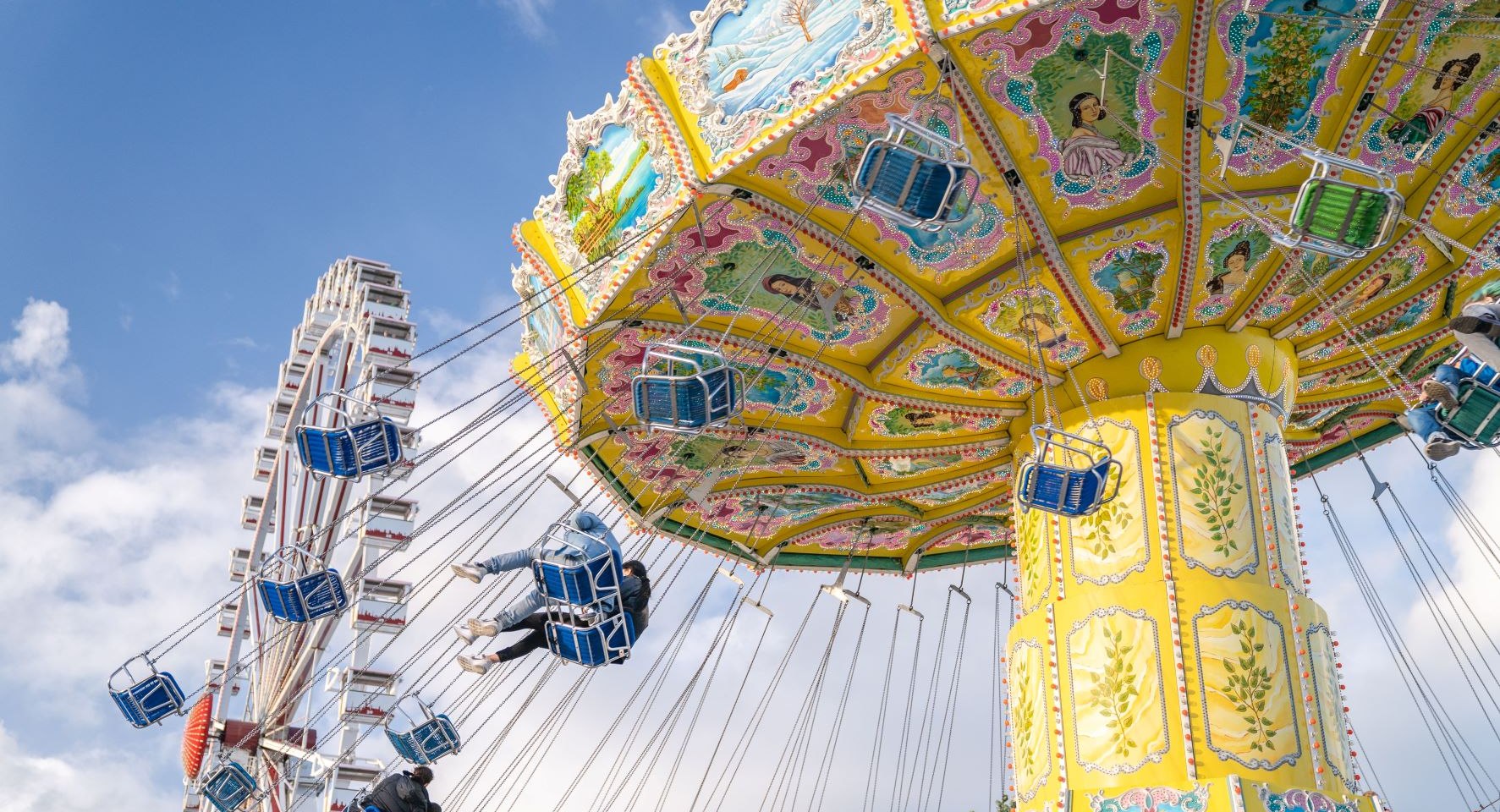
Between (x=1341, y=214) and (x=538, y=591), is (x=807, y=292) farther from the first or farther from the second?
(x=1341, y=214)

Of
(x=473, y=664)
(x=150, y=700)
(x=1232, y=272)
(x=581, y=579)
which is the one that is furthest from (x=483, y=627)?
(x=1232, y=272)

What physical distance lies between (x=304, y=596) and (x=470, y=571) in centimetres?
217

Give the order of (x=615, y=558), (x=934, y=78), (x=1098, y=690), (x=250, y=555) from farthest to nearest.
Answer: (x=250, y=555) → (x=1098, y=690) → (x=615, y=558) → (x=934, y=78)

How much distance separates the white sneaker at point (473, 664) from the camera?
33.6ft

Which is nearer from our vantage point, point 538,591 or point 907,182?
point 907,182

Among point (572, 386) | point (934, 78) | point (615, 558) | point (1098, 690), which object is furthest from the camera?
point (572, 386)

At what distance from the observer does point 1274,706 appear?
9.41 meters

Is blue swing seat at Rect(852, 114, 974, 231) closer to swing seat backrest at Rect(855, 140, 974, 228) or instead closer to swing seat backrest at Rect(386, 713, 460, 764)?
swing seat backrest at Rect(855, 140, 974, 228)

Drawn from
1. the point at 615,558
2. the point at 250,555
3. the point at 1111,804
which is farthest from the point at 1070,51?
the point at 250,555

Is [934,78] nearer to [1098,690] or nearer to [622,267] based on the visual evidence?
[622,267]

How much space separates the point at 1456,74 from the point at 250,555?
1792cm

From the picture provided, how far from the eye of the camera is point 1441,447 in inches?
324

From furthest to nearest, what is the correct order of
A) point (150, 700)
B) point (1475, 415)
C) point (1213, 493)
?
1. point (150, 700)
2. point (1213, 493)
3. point (1475, 415)

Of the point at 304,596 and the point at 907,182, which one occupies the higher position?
the point at 907,182
